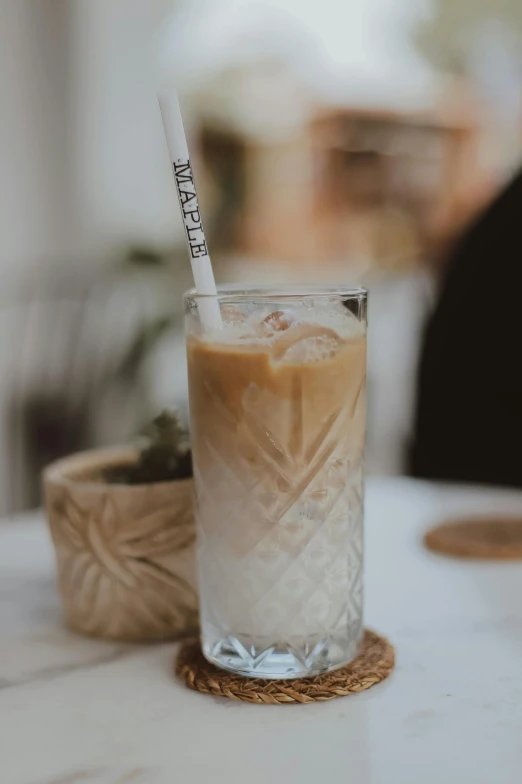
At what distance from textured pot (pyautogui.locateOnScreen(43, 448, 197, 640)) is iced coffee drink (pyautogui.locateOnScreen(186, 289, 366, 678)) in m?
0.07

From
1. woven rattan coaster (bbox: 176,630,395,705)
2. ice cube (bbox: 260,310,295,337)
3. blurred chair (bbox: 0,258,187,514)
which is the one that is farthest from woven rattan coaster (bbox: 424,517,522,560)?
blurred chair (bbox: 0,258,187,514)

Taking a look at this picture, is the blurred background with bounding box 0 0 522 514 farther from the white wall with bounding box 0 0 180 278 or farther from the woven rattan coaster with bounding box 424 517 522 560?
the woven rattan coaster with bounding box 424 517 522 560

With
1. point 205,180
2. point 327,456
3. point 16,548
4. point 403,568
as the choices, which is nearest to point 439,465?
point 403,568

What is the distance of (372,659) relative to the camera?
52 cm

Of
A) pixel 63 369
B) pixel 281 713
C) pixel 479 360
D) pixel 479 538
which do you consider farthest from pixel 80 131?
pixel 281 713

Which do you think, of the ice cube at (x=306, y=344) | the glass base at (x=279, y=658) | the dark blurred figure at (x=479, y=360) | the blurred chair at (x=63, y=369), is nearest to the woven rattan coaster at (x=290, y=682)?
the glass base at (x=279, y=658)

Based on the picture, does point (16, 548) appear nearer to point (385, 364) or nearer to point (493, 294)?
point (493, 294)

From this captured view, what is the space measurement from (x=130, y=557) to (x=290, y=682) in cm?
15

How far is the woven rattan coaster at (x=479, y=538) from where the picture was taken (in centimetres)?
73

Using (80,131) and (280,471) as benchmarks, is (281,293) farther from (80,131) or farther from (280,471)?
(80,131)

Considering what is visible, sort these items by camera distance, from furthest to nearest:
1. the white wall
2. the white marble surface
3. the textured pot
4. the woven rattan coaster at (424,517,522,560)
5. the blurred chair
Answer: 1. the white wall
2. the blurred chair
3. the woven rattan coaster at (424,517,522,560)
4. the textured pot
5. the white marble surface

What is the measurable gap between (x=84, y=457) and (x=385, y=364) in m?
1.97

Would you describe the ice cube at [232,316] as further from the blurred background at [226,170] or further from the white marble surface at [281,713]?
the blurred background at [226,170]

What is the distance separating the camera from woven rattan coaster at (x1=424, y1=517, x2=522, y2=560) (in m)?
0.73
